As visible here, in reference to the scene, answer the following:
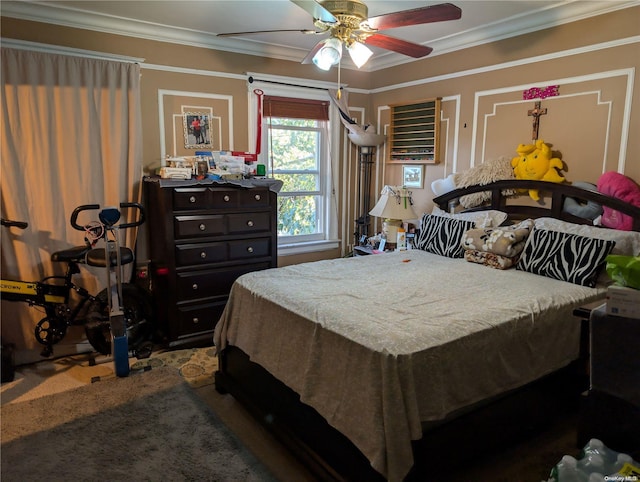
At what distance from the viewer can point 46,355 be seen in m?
3.19

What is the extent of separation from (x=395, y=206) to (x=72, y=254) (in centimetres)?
266

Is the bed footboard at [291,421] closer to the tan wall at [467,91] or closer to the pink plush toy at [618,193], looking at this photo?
the tan wall at [467,91]

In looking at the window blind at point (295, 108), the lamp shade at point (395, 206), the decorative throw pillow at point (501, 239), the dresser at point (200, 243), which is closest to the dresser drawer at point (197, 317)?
the dresser at point (200, 243)

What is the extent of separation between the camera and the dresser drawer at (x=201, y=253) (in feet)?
11.0

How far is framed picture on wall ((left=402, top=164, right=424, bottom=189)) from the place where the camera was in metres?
4.33

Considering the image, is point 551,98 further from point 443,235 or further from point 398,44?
point 398,44

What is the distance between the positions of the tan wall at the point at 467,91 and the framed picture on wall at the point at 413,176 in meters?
0.08

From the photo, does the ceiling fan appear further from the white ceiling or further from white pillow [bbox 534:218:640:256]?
white pillow [bbox 534:218:640:256]

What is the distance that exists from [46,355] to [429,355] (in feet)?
9.33

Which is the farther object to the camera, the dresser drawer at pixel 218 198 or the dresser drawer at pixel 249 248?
the dresser drawer at pixel 249 248

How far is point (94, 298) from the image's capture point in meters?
3.25

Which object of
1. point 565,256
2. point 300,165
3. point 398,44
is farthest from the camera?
point 300,165

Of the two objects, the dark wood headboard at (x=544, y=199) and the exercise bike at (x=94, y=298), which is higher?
the dark wood headboard at (x=544, y=199)

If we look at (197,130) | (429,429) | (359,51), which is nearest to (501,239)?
(359,51)
